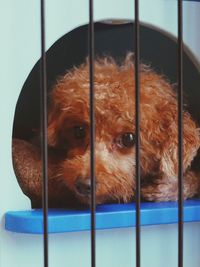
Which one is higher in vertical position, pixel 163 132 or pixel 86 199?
pixel 163 132

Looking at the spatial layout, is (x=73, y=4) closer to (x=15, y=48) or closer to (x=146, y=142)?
(x=15, y=48)

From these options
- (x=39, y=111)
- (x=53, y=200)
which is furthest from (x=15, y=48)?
(x=53, y=200)

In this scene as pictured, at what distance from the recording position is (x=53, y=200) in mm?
896

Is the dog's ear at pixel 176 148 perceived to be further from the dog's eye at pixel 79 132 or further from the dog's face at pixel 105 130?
the dog's eye at pixel 79 132

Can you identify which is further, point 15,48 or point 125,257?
point 125,257

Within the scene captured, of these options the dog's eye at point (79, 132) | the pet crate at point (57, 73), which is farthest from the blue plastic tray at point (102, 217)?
the dog's eye at point (79, 132)

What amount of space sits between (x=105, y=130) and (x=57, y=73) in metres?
0.11

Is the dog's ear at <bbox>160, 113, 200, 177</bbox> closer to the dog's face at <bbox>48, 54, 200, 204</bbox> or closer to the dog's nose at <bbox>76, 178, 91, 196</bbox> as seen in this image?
the dog's face at <bbox>48, 54, 200, 204</bbox>

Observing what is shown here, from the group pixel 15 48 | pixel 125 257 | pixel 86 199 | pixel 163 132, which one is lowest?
pixel 125 257

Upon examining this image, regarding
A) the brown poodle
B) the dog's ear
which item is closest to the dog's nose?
the brown poodle

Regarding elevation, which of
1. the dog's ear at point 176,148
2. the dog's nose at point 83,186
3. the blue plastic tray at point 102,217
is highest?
the dog's ear at point 176,148

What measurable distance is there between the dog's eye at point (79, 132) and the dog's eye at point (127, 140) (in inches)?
2.3

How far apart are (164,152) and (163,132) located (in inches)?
1.3

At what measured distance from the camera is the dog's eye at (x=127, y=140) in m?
0.89
